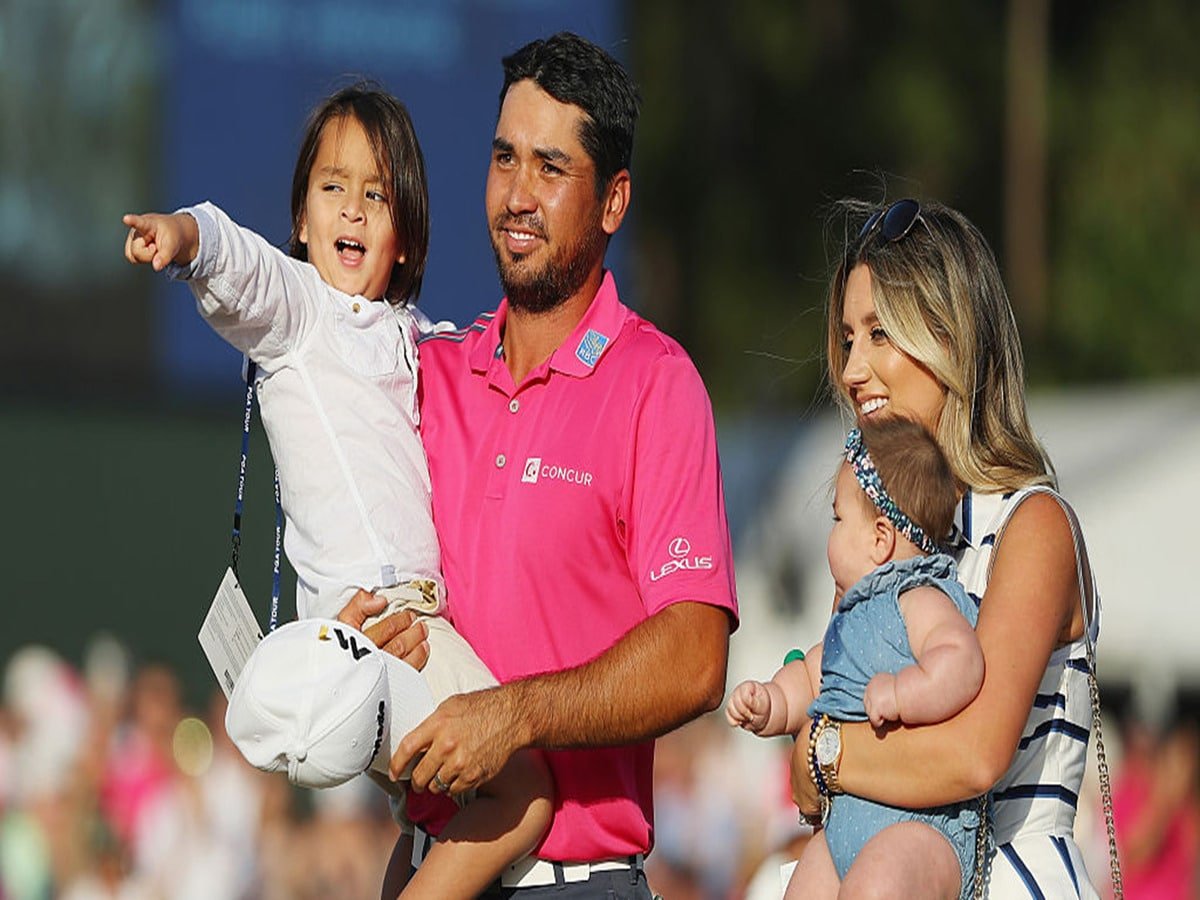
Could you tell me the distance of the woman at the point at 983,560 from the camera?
3.43 metres

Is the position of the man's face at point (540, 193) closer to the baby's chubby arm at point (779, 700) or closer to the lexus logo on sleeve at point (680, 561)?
the lexus logo on sleeve at point (680, 561)

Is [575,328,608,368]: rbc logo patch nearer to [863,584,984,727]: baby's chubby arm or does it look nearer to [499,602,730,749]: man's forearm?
[499,602,730,749]: man's forearm

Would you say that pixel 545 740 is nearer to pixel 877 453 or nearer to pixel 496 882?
pixel 496 882

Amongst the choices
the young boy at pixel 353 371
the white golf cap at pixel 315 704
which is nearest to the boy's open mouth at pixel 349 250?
the young boy at pixel 353 371

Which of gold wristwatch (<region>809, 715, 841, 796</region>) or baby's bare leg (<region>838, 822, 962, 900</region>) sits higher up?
gold wristwatch (<region>809, 715, 841, 796</region>)

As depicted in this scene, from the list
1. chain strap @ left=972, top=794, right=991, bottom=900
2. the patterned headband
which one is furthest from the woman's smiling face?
chain strap @ left=972, top=794, right=991, bottom=900

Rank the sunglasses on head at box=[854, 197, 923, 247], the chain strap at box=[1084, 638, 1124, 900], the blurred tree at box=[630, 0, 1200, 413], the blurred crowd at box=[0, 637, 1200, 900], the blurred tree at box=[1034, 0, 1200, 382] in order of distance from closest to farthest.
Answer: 1. the chain strap at box=[1084, 638, 1124, 900]
2. the sunglasses on head at box=[854, 197, 923, 247]
3. the blurred crowd at box=[0, 637, 1200, 900]
4. the blurred tree at box=[1034, 0, 1200, 382]
5. the blurred tree at box=[630, 0, 1200, 413]

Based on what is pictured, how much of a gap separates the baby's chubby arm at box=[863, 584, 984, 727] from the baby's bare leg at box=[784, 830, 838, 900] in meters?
0.28

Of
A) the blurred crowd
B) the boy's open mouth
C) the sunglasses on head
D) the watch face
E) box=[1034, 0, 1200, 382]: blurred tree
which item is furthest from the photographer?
box=[1034, 0, 1200, 382]: blurred tree

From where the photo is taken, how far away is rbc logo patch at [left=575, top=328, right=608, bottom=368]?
408 centimetres

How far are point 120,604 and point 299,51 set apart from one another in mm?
3652

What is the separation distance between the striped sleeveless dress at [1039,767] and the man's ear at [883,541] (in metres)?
0.18

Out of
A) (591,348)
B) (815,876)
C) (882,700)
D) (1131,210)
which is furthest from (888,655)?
(1131,210)

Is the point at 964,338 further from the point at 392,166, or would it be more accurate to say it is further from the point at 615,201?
the point at 392,166
